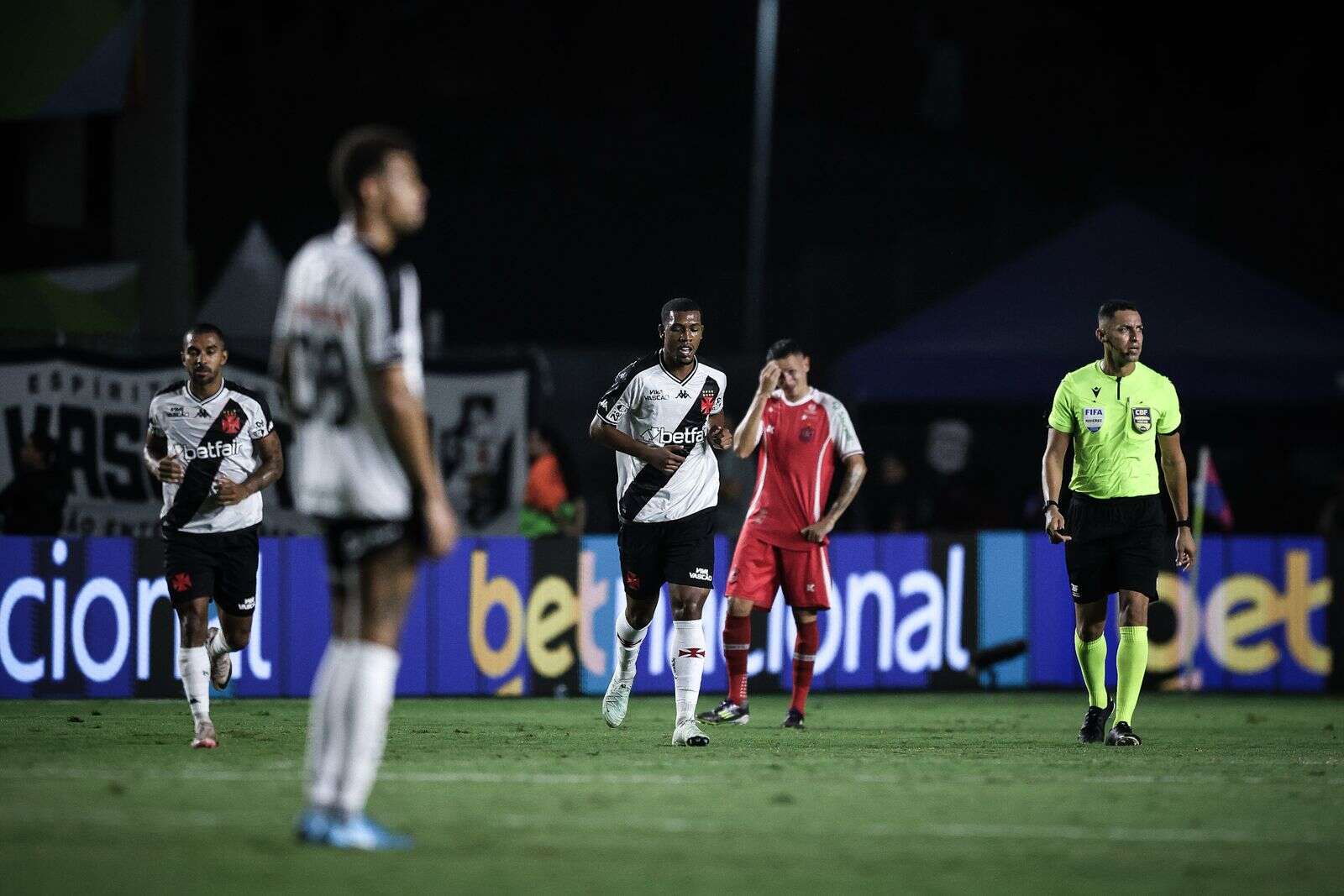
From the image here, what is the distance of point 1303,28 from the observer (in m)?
39.6

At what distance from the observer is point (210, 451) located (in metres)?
11.0

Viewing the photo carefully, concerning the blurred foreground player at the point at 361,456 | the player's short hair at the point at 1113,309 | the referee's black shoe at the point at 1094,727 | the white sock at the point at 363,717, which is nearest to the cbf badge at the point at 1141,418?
the player's short hair at the point at 1113,309

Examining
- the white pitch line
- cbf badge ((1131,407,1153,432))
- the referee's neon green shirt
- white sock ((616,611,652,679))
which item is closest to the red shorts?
white sock ((616,611,652,679))

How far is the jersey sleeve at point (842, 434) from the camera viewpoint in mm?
12961

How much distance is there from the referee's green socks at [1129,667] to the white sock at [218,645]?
4.99 meters

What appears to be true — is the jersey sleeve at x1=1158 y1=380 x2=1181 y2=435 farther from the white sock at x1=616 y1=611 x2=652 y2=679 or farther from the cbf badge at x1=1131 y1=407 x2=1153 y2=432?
the white sock at x1=616 y1=611 x2=652 y2=679

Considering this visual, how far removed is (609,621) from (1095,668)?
5.80 m

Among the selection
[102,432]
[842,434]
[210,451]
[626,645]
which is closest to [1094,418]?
[842,434]

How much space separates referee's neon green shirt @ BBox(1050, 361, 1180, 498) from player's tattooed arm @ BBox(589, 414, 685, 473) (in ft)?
6.90

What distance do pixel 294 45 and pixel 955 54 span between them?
50.2ft

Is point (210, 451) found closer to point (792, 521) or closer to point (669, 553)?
point (669, 553)

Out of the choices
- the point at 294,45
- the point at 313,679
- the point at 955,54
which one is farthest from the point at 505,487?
the point at 294,45

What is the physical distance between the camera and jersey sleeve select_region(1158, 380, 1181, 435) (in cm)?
1131

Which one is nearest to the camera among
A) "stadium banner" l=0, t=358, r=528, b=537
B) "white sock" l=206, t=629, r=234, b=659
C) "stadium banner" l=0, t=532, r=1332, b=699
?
"white sock" l=206, t=629, r=234, b=659
